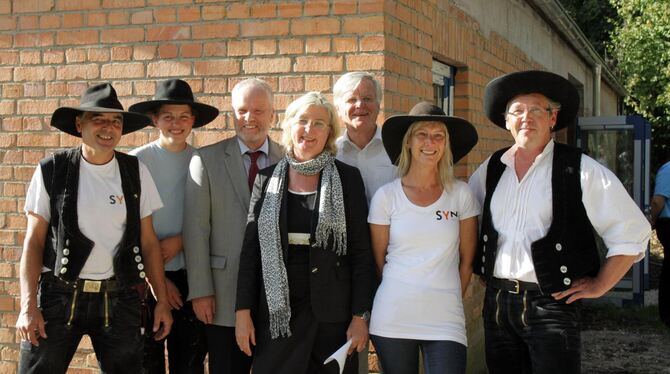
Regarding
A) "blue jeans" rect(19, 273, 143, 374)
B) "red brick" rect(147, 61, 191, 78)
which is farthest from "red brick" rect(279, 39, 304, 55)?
"blue jeans" rect(19, 273, 143, 374)

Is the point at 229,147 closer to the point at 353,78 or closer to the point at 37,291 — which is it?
the point at 353,78

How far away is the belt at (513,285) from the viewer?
3.44 m

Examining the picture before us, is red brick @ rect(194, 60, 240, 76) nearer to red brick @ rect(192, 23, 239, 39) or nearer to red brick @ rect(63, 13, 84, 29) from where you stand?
red brick @ rect(192, 23, 239, 39)

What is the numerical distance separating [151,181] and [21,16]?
2174 mm

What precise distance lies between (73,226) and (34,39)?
86.3 inches

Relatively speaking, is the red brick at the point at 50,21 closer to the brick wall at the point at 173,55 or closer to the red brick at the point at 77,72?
the brick wall at the point at 173,55

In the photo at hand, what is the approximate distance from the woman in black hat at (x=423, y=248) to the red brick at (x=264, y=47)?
1.34 metres

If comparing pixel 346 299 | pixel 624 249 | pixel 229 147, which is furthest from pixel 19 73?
pixel 624 249

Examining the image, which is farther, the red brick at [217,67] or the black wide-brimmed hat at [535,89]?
the red brick at [217,67]

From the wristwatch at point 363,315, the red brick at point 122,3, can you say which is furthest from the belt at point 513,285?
the red brick at point 122,3

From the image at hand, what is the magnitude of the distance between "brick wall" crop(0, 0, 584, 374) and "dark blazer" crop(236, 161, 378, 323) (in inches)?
44.6

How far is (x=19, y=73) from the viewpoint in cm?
523

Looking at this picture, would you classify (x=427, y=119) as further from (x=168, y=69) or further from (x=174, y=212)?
(x=168, y=69)

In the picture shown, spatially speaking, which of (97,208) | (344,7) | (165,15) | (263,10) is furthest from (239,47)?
(97,208)
